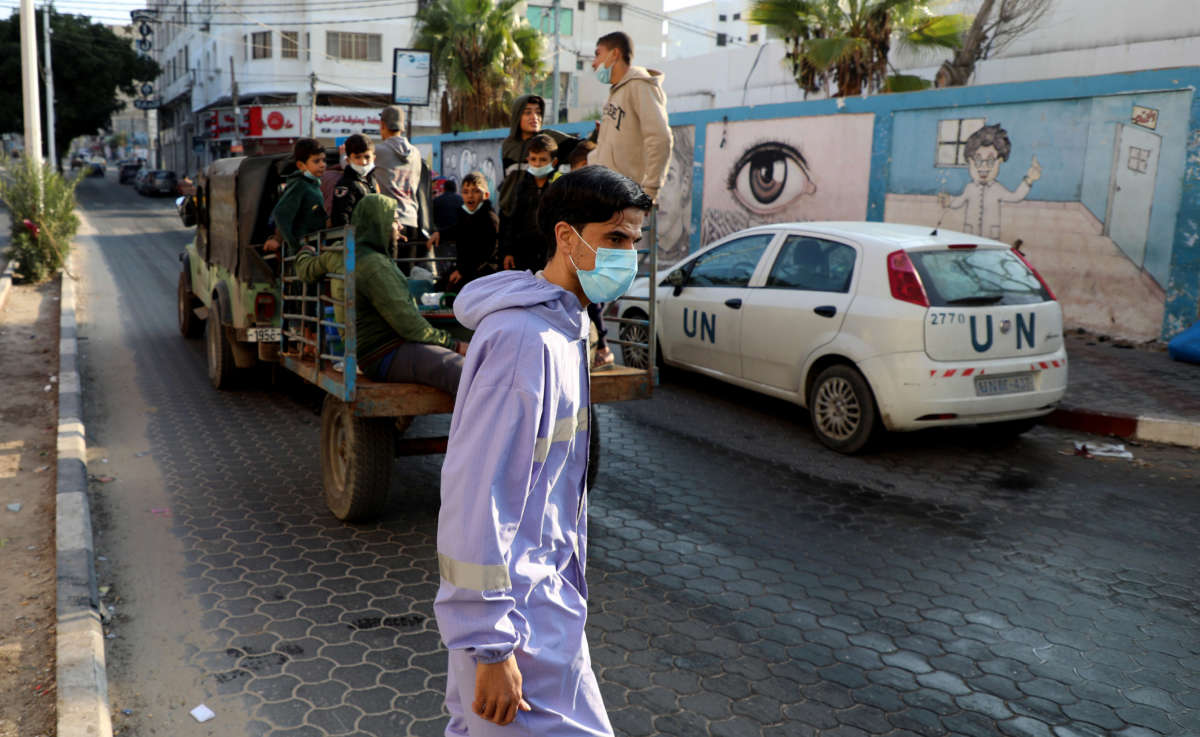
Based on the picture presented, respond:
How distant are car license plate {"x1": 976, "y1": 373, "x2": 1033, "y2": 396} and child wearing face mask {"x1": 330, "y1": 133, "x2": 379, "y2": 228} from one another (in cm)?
451

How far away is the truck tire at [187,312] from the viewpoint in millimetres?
11461

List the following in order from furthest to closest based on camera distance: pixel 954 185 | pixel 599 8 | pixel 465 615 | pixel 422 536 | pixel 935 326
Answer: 1. pixel 599 8
2. pixel 954 185
3. pixel 935 326
4. pixel 422 536
5. pixel 465 615

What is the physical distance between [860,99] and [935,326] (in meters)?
8.86

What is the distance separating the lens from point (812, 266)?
7.68m

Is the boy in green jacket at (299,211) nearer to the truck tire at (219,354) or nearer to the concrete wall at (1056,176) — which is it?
the truck tire at (219,354)

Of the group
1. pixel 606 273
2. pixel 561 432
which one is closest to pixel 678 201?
pixel 606 273

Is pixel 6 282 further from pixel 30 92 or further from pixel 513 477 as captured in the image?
pixel 513 477

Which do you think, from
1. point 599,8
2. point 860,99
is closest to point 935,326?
point 860,99

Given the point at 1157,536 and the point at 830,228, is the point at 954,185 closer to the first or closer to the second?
the point at 830,228

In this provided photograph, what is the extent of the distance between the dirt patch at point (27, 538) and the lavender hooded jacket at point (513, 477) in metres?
2.42

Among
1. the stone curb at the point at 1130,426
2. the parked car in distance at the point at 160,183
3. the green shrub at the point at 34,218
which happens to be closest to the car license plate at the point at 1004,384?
the stone curb at the point at 1130,426

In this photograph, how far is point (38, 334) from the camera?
11.5 meters

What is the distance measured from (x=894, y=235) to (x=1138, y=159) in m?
5.49

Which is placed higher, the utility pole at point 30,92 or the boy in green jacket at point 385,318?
the utility pole at point 30,92
